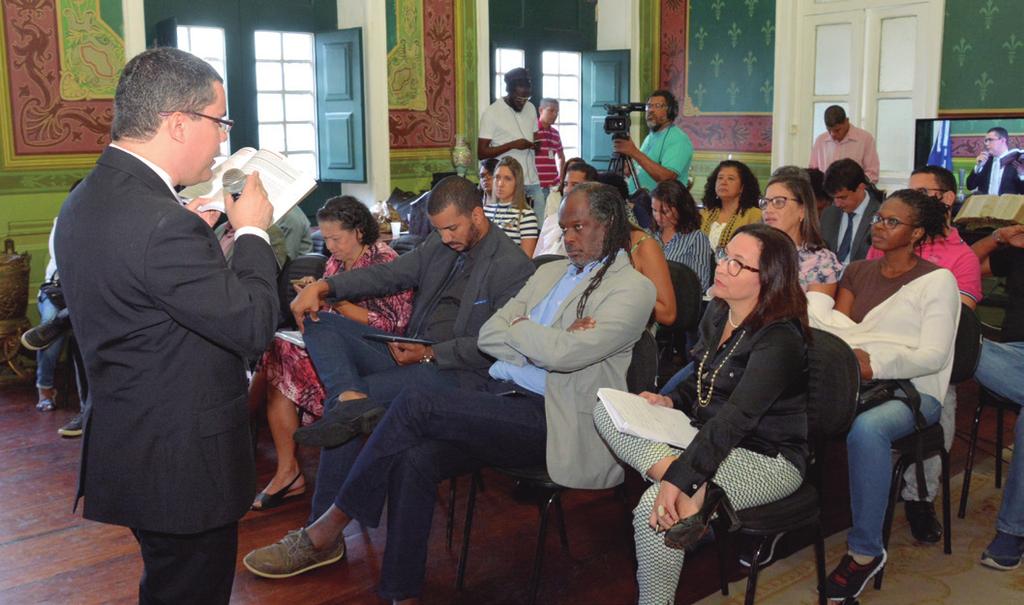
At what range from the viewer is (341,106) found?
7.72m

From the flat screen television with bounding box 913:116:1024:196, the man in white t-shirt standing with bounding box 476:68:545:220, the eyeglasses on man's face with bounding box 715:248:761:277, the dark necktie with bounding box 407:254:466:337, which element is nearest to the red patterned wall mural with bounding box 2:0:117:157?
the man in white t-shirt standing with bounding box 476:68:545:220

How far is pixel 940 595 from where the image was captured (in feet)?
9.82

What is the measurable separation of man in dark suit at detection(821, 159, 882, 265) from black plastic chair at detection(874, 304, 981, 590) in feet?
5.32

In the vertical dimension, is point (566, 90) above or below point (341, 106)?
above

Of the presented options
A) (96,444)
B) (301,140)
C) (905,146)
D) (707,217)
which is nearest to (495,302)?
(96,444)

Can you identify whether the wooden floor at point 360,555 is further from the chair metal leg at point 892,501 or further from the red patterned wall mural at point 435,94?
the red patterned wall mural at point 435,94

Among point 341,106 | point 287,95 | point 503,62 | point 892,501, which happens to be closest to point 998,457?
point 892,501

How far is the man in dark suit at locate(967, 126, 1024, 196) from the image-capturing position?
253 inches

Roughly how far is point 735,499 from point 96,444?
153cm

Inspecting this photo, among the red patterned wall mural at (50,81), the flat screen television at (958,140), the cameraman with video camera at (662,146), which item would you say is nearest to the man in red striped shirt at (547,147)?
the cameraman with video camera at (662,146)

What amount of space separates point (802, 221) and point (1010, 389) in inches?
36.8

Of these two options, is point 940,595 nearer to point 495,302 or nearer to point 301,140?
point 495,302

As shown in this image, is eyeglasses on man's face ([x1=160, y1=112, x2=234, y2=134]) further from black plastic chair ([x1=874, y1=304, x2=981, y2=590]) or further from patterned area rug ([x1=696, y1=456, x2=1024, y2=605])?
black plastic chair ([x1=874, y1=304, x2=981, y2=590])

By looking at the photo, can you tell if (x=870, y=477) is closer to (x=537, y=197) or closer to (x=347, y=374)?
(x=347, y=374)
